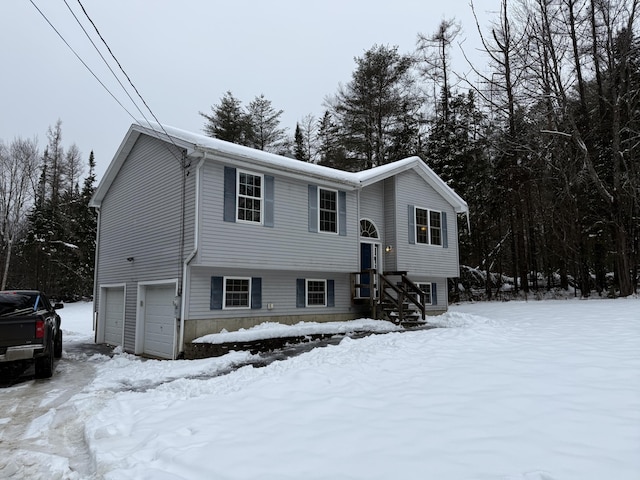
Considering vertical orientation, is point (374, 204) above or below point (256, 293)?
above

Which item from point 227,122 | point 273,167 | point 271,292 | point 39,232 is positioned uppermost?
point 227,122

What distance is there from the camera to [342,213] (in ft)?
48.4

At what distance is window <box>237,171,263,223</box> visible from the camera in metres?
12.1

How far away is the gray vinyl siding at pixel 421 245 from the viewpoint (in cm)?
1667

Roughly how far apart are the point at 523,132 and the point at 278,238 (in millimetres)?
18567

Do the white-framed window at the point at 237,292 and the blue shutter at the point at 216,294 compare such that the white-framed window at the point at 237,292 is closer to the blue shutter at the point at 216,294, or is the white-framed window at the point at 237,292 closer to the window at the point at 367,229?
the blue shutter at the point at 216,294

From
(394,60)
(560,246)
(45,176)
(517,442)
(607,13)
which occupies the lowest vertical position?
(517,442)

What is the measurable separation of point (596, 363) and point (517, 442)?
3.51m

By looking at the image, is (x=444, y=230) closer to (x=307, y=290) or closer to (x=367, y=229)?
(x=367, y=229)

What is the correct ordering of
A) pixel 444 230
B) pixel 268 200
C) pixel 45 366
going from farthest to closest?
pixel 444 230 → pixel 268 200 → pixel 45 366

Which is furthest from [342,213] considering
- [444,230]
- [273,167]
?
[444,230]

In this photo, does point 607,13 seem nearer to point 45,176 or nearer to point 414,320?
point 414,320

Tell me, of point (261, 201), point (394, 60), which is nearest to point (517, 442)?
point (261, 201)

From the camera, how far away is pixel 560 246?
23.4 meters
